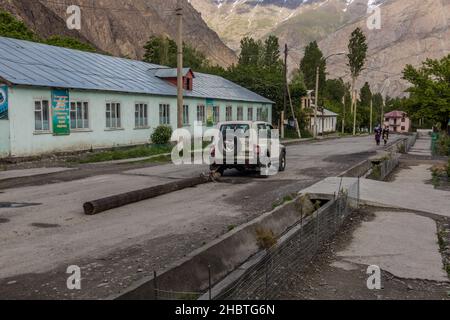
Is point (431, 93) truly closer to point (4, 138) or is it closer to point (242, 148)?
point (242, 148)

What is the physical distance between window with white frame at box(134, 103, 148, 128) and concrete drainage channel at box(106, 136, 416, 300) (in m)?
20.0

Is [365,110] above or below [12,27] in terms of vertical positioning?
below

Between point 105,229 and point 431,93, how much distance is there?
2569 cm

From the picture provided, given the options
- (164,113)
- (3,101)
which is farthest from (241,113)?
(3,101)

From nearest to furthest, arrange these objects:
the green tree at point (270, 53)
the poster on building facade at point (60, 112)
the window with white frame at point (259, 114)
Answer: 1. the poster on building facade at point (60, 112)
2. the window with white frame at point (259, 114)
3. the green tree at point (270, 53)

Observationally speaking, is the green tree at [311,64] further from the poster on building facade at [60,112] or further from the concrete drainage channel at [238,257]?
the concrete drainage channel at [238,257]

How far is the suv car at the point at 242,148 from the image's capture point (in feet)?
48.3

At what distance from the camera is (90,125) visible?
81.1ft

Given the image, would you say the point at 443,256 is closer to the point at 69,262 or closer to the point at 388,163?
the point at 69,262

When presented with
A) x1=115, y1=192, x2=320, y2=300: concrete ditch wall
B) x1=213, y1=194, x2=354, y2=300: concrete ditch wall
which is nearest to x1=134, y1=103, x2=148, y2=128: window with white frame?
x1=115, y1=192, x2=320, y2=300: concrete ditch wall

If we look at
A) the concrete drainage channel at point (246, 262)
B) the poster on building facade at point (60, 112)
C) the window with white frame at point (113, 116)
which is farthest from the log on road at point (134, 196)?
the window with white frame at point (113, 116)

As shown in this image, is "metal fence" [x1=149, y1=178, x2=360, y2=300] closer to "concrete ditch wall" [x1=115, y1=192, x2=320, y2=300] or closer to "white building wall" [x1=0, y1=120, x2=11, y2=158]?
"concrete ditch wall" [x1=115, y1=192, x2=320, y2=300]

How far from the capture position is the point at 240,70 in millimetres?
54031

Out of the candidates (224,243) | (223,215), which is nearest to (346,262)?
(224,243)
